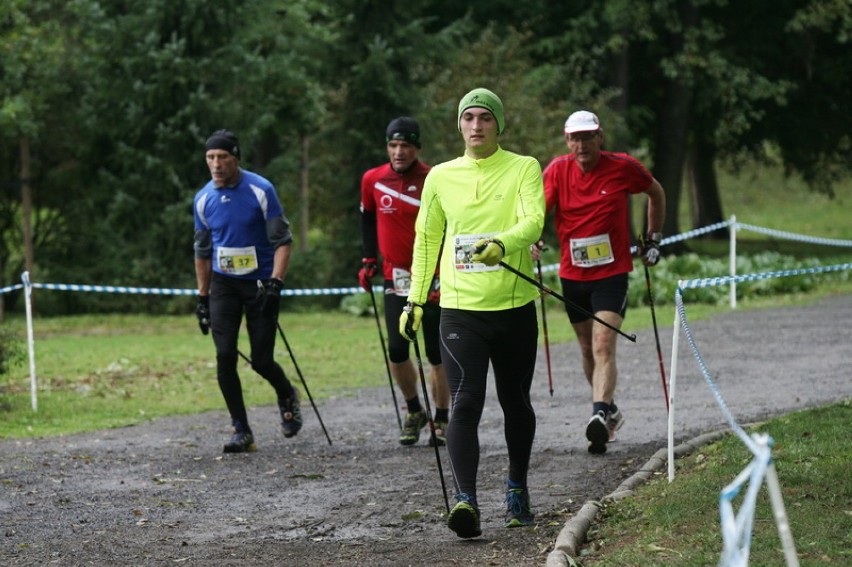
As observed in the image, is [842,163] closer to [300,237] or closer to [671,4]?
[671,4]

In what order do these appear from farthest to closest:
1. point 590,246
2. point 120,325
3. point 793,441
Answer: point 120,325
point 590,246
point 793,441

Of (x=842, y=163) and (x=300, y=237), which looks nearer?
(x=300, y=237)

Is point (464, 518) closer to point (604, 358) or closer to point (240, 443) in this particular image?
point (604, 358)

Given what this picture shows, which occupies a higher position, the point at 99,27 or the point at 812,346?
the point at 99,27

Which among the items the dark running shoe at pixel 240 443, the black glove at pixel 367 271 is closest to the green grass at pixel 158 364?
the dark running shoe at pixel 240 443

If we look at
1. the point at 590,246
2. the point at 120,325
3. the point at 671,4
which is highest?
the point at 671,4

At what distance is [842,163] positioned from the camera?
38.6 metres

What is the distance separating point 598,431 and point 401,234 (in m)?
1.97

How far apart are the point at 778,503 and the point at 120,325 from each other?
19.2m

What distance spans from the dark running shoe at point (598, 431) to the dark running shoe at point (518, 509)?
1905mm

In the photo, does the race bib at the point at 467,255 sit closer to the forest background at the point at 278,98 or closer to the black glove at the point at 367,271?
the black glove at the point at 367,271

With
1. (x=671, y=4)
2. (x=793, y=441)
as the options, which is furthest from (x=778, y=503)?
(x=671, y=4)

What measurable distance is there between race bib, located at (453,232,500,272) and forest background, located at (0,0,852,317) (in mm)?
15188

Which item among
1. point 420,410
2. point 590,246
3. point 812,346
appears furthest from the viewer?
point 812,346
